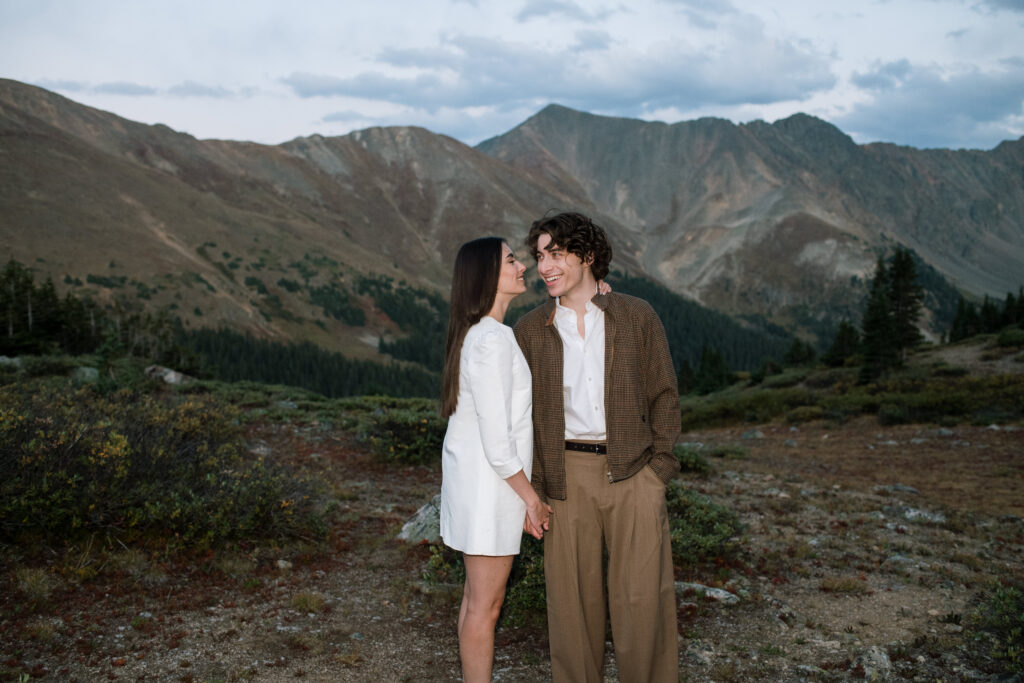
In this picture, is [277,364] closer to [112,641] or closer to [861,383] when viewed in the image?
[861,383]

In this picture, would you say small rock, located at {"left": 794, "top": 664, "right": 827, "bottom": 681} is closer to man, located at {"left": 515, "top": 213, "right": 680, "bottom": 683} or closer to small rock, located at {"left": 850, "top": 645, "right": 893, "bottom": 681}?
small rock, located at {"left": 850, "top": 645, "right": 893, "bottom": 681}

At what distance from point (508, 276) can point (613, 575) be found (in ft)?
6.00

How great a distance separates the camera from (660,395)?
3818mm

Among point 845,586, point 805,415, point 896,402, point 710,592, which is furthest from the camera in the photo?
point 805,415

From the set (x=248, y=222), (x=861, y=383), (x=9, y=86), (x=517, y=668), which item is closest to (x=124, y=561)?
(x=517, y=668)

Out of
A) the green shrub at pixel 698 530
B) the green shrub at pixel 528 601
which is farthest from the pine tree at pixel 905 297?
the green shrub at pixel 528 601

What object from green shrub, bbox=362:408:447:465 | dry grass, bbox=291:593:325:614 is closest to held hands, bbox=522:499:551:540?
dry grass, bbox=291:593:325:614

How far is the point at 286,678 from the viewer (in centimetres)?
445

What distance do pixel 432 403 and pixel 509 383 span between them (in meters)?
13.0

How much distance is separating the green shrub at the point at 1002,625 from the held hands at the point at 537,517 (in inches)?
139

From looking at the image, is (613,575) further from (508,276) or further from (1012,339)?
(1012,339)

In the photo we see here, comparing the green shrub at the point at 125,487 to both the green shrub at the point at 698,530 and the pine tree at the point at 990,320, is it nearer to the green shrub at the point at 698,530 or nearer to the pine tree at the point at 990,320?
the green shrub at the point at 698,530

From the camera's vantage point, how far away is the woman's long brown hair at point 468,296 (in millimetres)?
3500

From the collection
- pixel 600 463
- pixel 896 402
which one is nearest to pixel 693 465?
pixel 600 463
